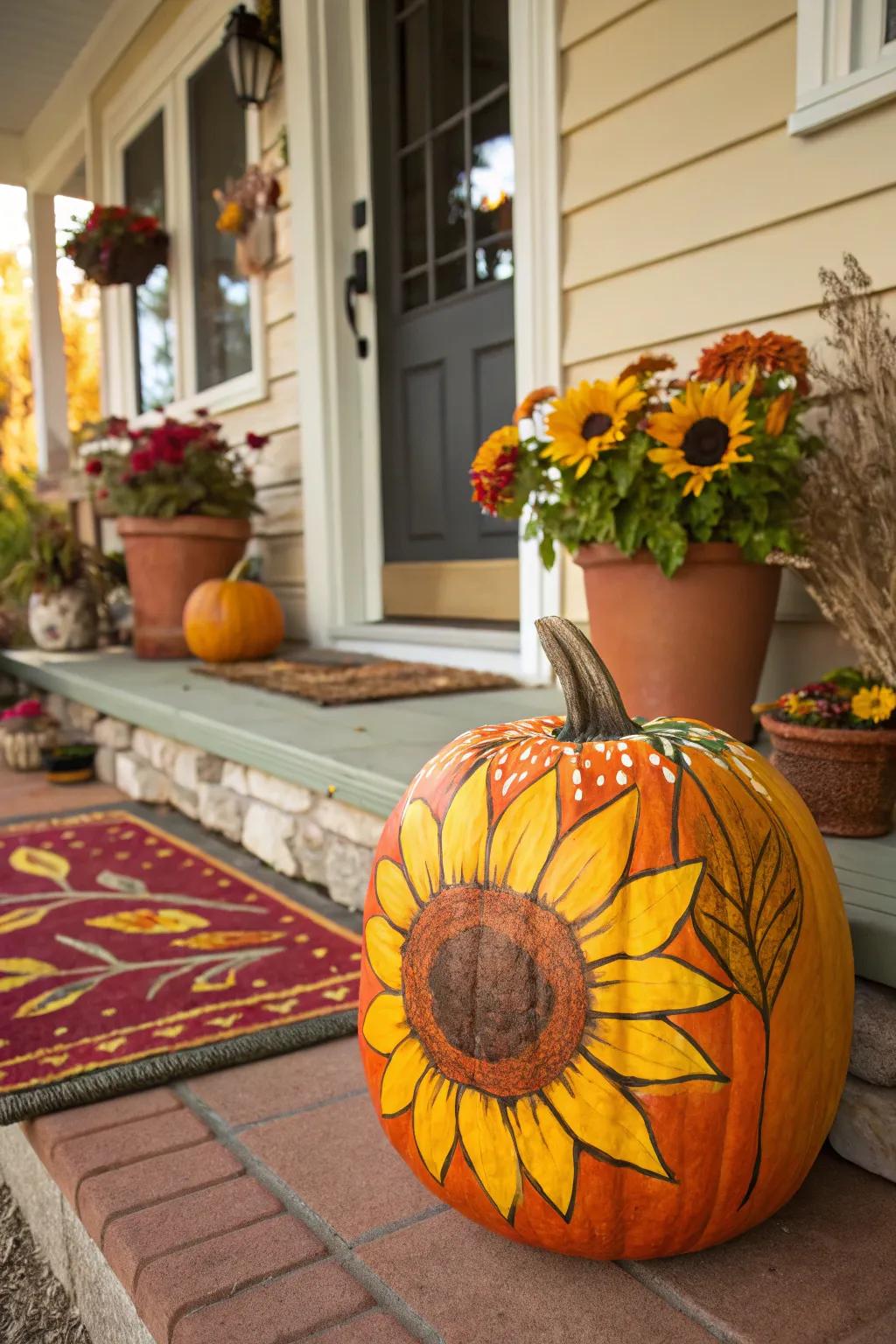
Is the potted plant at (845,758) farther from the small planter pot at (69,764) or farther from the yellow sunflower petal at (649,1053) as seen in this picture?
the small planter pot at (69,764)

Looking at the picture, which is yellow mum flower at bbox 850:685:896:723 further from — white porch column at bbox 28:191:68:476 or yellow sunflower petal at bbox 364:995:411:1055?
white porch column at bbox 28:191:68:476

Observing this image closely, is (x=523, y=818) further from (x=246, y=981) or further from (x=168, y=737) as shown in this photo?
(x=168, y=737)

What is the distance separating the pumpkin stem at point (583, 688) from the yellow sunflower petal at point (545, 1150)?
314mm

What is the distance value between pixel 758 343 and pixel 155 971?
140 cm

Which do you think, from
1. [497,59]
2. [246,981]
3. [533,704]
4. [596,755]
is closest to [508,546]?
[533,704]

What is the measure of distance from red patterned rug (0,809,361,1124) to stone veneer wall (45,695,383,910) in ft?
A: 0.32

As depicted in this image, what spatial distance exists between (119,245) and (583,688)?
459cm

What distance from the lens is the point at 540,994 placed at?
817mm

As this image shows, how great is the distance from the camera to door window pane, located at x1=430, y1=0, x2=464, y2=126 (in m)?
3.16

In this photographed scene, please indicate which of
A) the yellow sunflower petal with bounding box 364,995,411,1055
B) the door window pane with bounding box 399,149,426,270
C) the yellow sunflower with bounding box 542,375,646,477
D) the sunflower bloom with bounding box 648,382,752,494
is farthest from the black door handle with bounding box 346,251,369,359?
the yellow sunflower petal with bounding box 364,995,411,1055

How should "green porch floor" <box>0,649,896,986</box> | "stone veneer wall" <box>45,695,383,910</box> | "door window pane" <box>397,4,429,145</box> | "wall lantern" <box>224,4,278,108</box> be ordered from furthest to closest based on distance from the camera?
1. "wall lantern" <box>224,4,278,108</box>
2. "door window pane" <box>397,4,429,145</box>
3. "stone veneer wall" <box>45,695,383,910</box>
4. "green porch floor" <box>0,649,896,986</box>

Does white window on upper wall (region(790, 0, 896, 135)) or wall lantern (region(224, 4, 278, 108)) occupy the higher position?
wall lantern (region(224, 4, 278, 108))

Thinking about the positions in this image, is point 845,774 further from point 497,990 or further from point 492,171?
point 492,171

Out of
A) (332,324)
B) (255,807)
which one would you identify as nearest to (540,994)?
(255,807)
